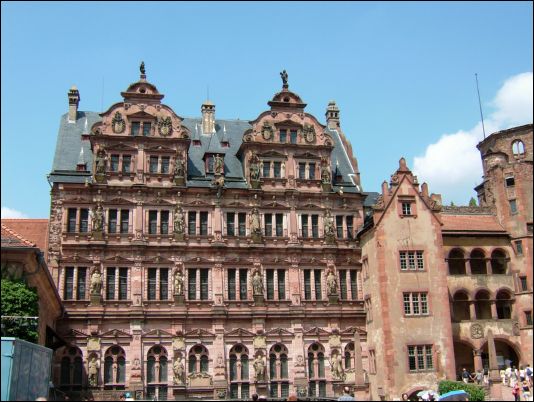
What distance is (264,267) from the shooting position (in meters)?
44.5

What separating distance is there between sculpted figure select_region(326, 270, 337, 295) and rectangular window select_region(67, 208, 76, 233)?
703 inches

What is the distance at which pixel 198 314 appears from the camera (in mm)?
42438

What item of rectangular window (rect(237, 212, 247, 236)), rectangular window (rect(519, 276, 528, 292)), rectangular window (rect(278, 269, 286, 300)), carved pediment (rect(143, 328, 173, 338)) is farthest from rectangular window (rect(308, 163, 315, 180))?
rectangular window (rect(519, 276, 528, 292))

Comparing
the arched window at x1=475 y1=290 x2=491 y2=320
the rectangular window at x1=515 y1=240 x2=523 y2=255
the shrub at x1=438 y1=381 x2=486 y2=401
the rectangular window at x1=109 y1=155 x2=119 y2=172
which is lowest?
the shrub at x1=438 y1=381 x2=486 y2=401

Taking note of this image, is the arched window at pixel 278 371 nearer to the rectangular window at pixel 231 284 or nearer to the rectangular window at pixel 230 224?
the rectangular window at pixel 231 284

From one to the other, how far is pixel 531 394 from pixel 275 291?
1733cm

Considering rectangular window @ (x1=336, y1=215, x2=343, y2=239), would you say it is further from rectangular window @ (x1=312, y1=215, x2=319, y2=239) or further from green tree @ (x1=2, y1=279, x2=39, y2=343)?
green tree @ (x1=2, y1=279, x2=39, y2=343)

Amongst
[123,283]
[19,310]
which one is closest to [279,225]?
[123,283]

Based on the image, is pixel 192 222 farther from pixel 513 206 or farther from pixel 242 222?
pixel 513 206

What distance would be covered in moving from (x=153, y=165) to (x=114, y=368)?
1397 centimetres

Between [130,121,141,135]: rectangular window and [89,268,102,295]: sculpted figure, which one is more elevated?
[130,121,141,135]: rectangular window

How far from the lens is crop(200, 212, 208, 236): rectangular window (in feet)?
145

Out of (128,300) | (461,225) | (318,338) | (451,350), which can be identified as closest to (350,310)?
(318,338)

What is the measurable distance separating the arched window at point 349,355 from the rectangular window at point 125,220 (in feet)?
56.9
